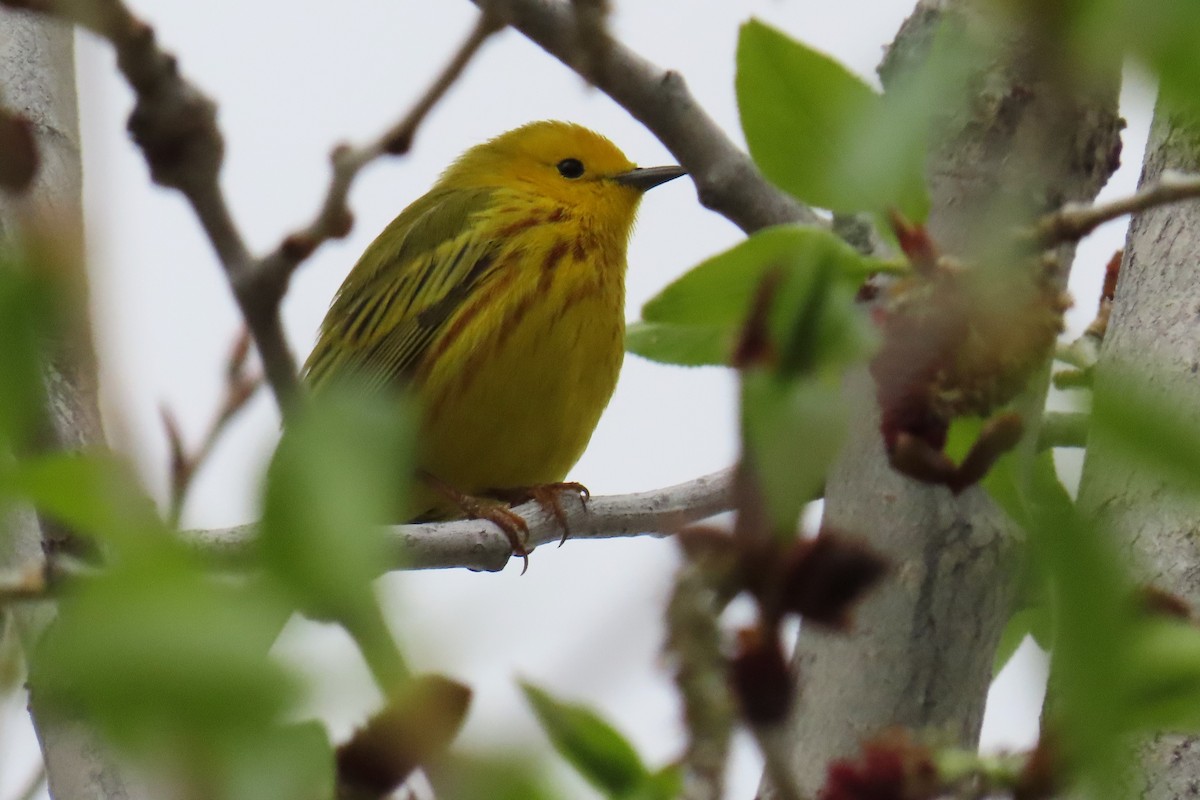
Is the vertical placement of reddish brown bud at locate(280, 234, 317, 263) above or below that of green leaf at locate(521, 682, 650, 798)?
above

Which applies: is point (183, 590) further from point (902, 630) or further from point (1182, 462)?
point (902, 630)

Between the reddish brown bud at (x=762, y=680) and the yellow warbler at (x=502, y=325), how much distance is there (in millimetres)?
3628

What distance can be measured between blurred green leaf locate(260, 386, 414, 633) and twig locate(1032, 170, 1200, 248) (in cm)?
A: 60

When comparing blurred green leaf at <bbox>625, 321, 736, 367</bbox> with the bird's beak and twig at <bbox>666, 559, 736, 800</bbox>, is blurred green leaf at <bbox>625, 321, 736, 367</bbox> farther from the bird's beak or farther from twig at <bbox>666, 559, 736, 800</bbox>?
the bird's beak

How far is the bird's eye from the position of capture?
18.9 ft

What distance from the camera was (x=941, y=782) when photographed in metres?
1.08

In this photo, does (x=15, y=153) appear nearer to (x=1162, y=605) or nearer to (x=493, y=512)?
(x=1162, y=605)

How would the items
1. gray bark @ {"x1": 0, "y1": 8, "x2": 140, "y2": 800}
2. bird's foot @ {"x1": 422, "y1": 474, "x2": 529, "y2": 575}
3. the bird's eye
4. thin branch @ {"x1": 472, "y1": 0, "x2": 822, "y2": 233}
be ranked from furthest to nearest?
the bird's eye
bird's foot @ {"x1": 422, "y1": 474, "x2": 529, "y2": 575}
thin branch @ {"x1": 472, "y1": 0, "x2": 822, "y2": 233}
gray bark @ {"x1": 0, "y1": 8, "x2": 140, "y2": 800}

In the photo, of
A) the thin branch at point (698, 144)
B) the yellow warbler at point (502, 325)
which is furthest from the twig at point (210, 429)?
the yellow warbler at point (502, 325)

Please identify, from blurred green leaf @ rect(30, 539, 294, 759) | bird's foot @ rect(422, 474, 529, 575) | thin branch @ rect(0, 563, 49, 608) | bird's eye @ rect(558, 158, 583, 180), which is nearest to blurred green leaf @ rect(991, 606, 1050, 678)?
thin branch @ rect(0, 563, 49, 608)

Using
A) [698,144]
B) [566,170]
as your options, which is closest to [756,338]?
[698,144]

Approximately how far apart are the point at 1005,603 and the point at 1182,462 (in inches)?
48.3

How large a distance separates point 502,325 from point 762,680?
3971mm

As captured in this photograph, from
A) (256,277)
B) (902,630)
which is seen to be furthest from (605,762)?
(902,630)
